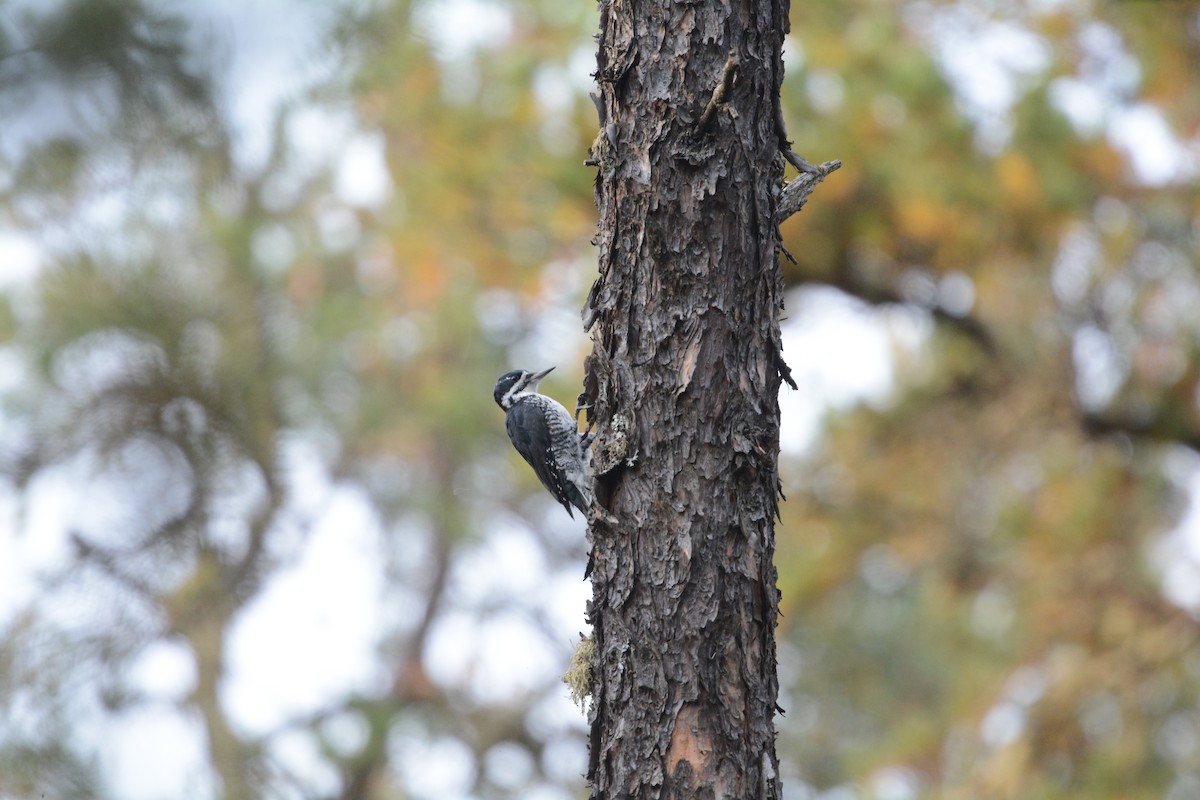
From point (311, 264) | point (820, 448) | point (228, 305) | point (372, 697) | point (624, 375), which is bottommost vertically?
point (624, 375)

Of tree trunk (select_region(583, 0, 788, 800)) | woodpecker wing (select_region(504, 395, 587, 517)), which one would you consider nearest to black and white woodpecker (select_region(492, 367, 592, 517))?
woodpecker wing (select_region(504, 395, 587, 517))

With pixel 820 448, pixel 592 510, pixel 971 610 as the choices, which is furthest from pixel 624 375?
pixel 971 610

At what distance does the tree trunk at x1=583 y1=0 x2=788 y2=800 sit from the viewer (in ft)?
8.77

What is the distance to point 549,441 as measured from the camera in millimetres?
5414

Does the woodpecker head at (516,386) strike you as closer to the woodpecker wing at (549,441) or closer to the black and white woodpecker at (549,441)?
the black and white woodpecker at (549,441)

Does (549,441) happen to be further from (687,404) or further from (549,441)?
(687,404)

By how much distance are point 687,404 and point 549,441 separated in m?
2.68

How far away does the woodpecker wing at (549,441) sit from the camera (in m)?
5.27

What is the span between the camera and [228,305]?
4680 mm

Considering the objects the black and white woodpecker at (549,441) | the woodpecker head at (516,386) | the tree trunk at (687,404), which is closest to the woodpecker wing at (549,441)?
the black and white woodpecker at (549,441)

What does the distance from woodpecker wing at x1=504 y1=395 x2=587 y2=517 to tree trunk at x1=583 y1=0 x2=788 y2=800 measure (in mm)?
2347

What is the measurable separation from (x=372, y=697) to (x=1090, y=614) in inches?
204

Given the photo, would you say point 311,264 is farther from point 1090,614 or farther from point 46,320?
point 1090,614

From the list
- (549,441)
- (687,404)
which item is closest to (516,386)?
(549,441)
